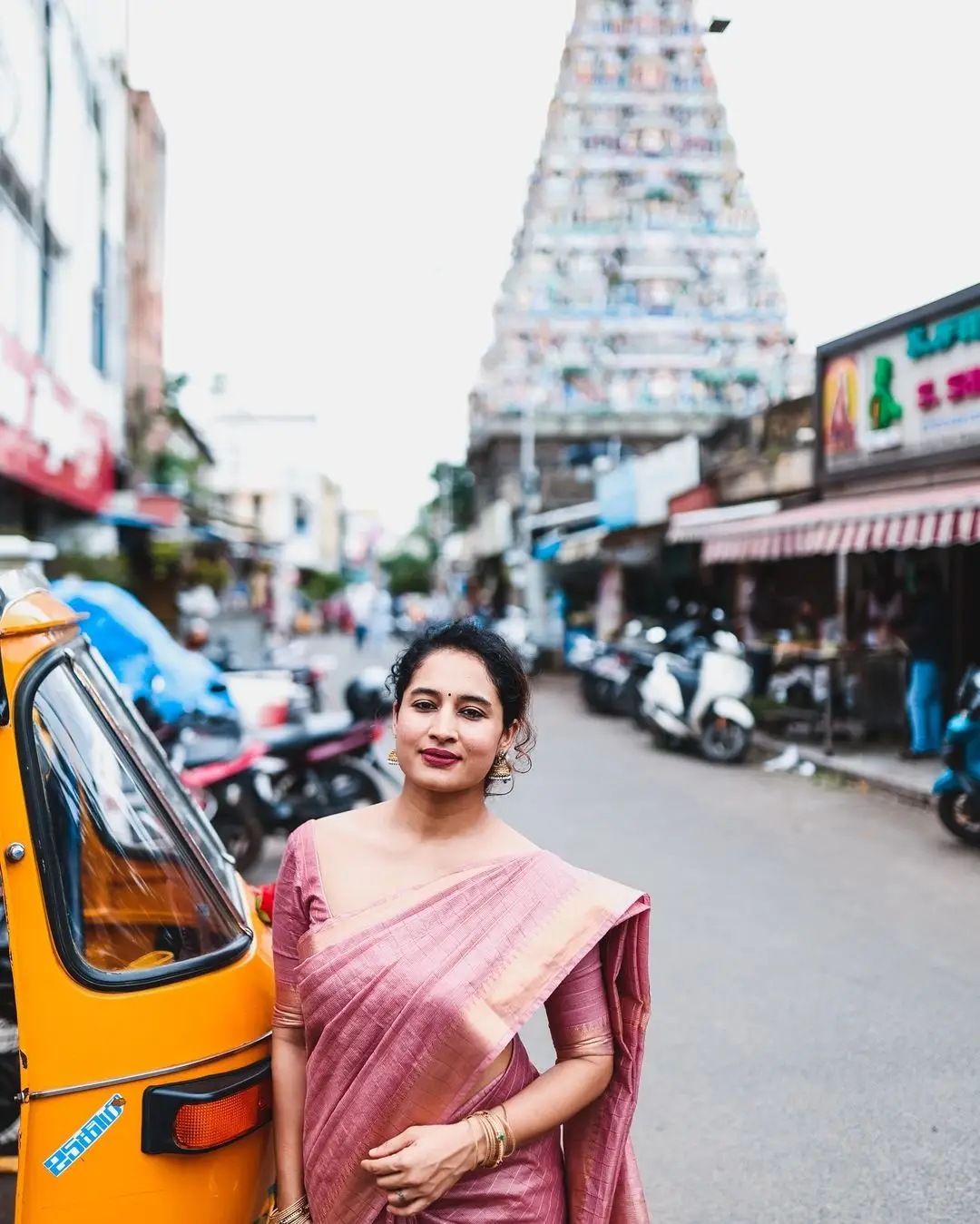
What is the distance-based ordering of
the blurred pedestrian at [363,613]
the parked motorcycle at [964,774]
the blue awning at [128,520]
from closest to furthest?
1. the parked motorcycle at [964,774]
2. the blue awning at [128,520]
3. the blurred pedestrian at [363,613]

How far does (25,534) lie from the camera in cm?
1588

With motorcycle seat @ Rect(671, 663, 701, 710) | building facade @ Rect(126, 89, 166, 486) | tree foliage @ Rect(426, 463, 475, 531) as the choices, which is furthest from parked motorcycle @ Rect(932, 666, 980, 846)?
tree foliage @ Rect(426, 463, 475, 531)

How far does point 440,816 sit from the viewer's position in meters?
1.67

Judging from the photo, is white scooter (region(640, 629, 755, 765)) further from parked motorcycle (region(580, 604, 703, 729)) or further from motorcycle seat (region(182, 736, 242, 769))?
motorcycle seat (region(182, 736, 242, 769))

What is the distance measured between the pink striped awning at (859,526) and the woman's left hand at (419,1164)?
804 cm

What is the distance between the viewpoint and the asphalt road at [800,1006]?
2949mm

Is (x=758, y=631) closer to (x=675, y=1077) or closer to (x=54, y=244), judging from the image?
(x=54, y=244)

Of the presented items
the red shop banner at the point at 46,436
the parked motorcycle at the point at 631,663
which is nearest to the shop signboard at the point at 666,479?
the parked motorcycle at the point at 631,663

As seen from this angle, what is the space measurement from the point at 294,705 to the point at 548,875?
24.8 ft

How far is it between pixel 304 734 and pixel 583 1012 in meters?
5.18

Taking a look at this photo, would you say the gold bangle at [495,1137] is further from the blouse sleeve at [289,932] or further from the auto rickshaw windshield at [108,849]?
the auto rickshaw windshield at [108,849]

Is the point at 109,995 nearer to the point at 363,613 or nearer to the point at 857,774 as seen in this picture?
the point at 857,774

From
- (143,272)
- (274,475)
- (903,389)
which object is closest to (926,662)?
(903,389)

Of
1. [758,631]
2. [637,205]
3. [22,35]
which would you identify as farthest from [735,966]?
[637,205]
